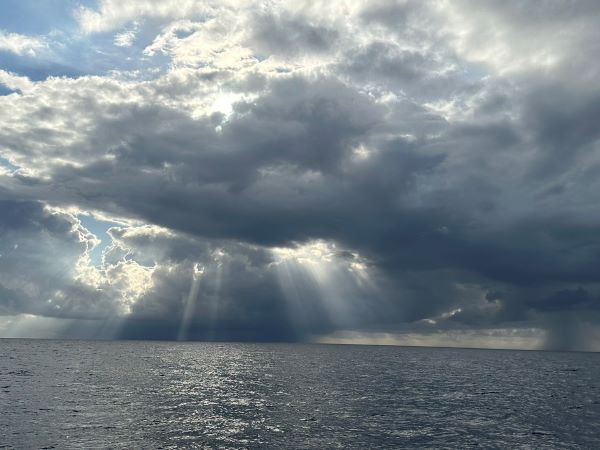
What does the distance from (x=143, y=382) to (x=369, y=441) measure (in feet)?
222

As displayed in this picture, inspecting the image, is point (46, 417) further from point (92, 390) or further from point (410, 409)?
point (410, 409)

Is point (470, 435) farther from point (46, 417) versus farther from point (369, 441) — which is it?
point (46, 417)

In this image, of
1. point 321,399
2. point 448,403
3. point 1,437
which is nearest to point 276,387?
point 321,399

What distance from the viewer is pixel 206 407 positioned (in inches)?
2874

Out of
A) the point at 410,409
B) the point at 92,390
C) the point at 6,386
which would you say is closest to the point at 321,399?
the point at 410,409

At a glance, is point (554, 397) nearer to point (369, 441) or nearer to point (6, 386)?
point (369, 441)

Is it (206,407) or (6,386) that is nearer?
(206,407)

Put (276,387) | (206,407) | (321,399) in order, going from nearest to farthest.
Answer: (206,407), (321,399), (276,387)

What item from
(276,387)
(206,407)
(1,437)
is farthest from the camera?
(276,387)

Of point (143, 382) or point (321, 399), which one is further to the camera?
point (143, 382)

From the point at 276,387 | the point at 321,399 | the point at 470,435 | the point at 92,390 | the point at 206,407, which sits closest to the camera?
the point at 470,435

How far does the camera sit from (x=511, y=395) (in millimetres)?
102562

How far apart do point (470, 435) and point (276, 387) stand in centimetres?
5137

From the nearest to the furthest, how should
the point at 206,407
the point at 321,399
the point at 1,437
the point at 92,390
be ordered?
the point at 1,437
the point at 206,407
the point at 321,399
the point at 92,390
